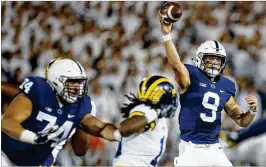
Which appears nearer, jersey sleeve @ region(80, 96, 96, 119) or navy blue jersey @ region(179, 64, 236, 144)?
jersey sleeve @ region(80, 96, 96, 119)

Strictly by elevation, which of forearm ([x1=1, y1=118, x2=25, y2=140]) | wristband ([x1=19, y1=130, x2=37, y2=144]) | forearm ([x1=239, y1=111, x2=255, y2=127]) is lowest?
wristband ([x1=19, y1=130, x2=37, y2=144])

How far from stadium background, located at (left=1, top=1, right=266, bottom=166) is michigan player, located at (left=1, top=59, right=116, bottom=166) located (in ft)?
6.09

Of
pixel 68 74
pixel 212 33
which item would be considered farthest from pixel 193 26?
→ pixel 68 74

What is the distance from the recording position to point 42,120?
414cm

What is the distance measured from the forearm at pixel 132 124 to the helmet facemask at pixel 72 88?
Answer: 1.16ft

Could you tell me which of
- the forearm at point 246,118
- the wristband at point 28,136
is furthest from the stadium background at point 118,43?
the wristband at point 28,136

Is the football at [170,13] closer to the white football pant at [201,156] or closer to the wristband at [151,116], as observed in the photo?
the wristband at [151,116]

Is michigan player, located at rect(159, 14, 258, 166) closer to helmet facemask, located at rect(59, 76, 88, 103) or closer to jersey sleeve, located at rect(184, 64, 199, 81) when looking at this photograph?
jersey sleeve, located at rect(184, 64, 199, 81)

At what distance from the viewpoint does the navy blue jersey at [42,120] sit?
412cm

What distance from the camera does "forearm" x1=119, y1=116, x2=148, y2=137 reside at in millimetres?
4023

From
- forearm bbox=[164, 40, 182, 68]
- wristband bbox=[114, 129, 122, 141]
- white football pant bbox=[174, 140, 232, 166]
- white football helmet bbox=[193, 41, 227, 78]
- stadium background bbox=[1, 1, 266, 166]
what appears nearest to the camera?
wristband bbox=[114, 129, 122, 141]

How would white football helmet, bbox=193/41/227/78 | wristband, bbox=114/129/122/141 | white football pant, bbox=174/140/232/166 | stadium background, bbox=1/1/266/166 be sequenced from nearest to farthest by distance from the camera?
1. wristband, bbox=114/129/122/141
2. white football pant, bbox=174/140/232/166
3. white football helmet, bbox=193/41/227/78
4. stadium background, bbox=1/1/266/166

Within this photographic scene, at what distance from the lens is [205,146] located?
14.2 ft

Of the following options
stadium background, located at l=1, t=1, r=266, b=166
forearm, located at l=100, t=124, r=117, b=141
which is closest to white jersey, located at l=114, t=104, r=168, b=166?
forearm, located at l=100, t=124, r=117, b=141
